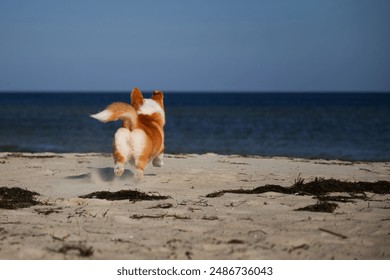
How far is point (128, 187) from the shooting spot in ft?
20.6

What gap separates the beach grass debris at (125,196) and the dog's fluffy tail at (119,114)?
813 mm

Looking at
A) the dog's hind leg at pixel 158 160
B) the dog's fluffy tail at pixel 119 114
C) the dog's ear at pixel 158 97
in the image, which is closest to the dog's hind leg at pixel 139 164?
the dog's fluffy tail at pixel 119 114

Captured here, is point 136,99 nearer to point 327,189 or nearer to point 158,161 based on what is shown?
point 158,161

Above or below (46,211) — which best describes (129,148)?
above

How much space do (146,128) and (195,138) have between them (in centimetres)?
1488

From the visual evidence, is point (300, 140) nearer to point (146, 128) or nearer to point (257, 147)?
point (257, 147)

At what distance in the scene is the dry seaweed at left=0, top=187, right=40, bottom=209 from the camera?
511 cm

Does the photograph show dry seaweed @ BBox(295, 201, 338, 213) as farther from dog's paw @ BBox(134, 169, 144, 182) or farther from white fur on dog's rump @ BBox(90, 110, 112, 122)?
white fur on dog's rump @ BBox(90, 110, 112, 122)

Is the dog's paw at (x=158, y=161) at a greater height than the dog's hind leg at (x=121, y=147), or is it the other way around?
the dog's paw at (x=158, y=161)

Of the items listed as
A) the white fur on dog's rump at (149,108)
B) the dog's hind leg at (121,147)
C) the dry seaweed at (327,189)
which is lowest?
the dry seaweed at (327,189)

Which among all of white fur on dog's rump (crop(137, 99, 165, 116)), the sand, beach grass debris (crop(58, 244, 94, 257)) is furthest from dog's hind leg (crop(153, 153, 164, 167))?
beach grass debris (crop(58, 244, 94, 257))

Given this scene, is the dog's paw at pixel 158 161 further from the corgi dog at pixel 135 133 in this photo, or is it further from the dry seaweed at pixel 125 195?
the dry seaweed at pixel 125 195

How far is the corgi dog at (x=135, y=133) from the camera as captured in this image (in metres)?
5.95
